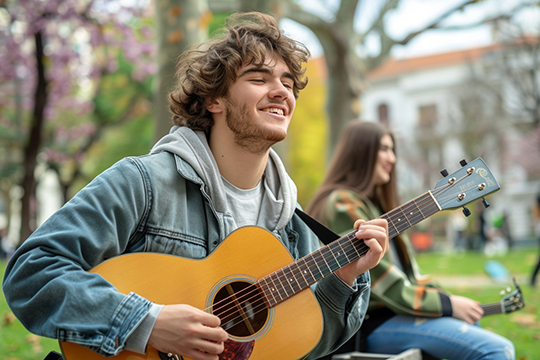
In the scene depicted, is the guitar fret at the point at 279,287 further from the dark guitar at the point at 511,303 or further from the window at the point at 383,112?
the window at the point at 383,112

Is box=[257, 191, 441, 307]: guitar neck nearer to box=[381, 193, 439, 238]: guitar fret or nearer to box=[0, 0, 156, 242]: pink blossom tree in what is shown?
box=[381, 193, 439, 238]: guitar fret

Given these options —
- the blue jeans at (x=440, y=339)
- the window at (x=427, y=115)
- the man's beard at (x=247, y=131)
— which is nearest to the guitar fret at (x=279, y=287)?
the man's beard at (x=247, y=131)

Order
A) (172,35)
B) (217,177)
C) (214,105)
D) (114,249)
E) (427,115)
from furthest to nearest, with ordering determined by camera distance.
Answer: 1. (427,115)
2. (172,35)
3. (214,105)
4. (217,177)
5. (114,249)

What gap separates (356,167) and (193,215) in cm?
186

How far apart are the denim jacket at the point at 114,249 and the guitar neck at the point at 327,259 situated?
121 millimetres

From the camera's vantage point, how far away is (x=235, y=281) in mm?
2119

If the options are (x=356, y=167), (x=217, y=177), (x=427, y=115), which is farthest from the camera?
(x=427, y=115)

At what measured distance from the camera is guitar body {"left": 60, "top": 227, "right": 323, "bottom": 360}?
6.38 feet

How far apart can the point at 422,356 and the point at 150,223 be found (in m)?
1.92

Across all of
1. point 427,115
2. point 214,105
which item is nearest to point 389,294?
point 214,105

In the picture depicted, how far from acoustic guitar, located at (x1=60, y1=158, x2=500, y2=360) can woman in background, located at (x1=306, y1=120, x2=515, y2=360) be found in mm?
960

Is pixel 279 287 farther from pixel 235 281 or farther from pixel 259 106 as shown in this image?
pixel 259 106

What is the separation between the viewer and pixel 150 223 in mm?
2119

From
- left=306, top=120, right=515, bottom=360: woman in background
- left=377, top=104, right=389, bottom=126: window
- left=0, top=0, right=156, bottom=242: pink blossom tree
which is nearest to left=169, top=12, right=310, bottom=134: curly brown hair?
left=306, top=120, right=515, bottom=360: woman in background
